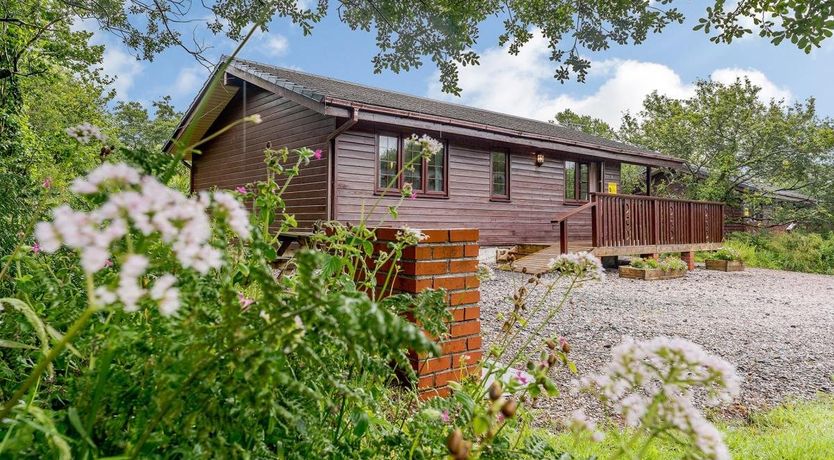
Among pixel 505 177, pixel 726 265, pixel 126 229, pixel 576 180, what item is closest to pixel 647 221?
pixel 726 265

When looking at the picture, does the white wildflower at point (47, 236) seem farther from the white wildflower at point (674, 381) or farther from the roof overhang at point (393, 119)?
the roof overhang at point (393, 119)

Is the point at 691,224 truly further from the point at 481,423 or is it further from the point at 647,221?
the point at 481,423

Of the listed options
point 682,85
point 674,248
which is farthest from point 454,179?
point 682,85

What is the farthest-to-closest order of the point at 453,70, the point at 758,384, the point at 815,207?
the point at 815,207
the point at 453,70
the point at 758,384

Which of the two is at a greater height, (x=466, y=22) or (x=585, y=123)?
(x=585, y=123)

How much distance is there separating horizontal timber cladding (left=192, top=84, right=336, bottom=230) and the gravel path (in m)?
3.93

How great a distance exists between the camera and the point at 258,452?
85cm

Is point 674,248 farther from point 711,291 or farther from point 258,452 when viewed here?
point 258,452

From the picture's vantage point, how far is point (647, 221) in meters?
9.94

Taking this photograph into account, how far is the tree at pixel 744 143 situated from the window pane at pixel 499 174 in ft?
28.5

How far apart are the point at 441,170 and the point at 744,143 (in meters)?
13.4

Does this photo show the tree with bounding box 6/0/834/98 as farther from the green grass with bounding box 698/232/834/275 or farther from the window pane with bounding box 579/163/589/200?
the green grass with bounding box 698/232/834/275

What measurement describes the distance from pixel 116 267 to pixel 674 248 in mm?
11193

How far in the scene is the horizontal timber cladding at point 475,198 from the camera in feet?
29.3
